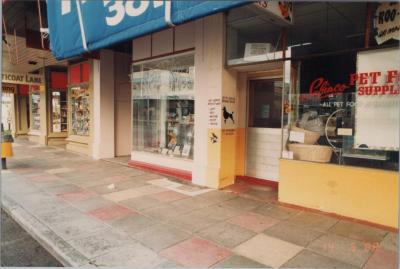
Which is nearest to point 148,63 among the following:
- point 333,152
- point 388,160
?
point 333,152

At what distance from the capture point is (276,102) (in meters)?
6.96

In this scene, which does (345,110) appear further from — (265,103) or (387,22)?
(265,103)

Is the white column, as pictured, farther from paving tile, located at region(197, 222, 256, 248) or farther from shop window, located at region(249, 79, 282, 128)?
paving tile, located at region(197, 222, 256, 248)

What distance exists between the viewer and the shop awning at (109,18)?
4.53 m

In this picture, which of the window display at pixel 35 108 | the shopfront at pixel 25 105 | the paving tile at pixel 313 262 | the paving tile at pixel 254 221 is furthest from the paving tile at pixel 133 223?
the window display at pixel 35 108

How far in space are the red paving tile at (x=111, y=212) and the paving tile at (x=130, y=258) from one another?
1192 millimetres

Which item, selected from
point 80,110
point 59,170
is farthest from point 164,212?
point 80,110

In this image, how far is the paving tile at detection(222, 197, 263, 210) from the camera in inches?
219

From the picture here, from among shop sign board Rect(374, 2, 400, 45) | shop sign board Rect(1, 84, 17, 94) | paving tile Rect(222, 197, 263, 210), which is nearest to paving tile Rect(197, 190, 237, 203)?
paving tile Rect(222, 197, 263, 210)

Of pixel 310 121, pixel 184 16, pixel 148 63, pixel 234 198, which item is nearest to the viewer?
pixel 184 16

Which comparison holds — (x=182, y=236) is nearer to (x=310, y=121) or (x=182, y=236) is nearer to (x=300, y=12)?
(x=310, y=121)

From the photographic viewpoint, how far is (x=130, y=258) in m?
3.65

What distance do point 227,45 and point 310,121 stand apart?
2.46 metres

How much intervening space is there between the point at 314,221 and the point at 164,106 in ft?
17.3
